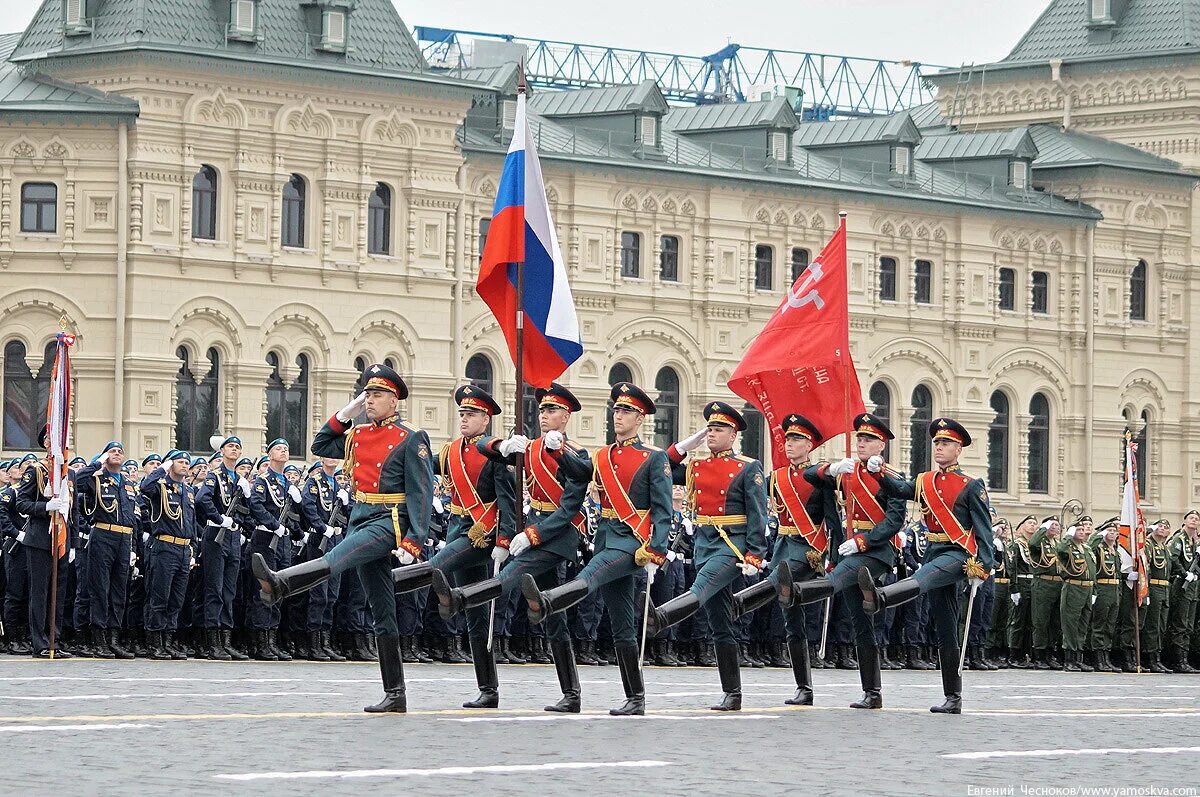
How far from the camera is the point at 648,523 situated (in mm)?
15328

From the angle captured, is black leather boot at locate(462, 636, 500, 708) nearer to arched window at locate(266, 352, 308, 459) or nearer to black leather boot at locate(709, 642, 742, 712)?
black leather boot at locate(709, 642, 742, 712)

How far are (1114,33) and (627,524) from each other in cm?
4318

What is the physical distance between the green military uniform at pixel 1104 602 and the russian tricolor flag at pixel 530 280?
12207 millimetres

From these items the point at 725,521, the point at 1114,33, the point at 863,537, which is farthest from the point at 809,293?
the point at 1114,33

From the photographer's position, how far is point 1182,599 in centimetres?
2811

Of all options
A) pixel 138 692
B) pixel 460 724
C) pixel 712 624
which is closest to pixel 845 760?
pixel 460 724

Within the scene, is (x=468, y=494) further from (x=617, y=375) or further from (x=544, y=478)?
(x=617, y=375)

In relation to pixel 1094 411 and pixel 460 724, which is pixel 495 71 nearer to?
pixel 1094 411

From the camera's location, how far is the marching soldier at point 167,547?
2152cm

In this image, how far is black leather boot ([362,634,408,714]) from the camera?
14.8 metres

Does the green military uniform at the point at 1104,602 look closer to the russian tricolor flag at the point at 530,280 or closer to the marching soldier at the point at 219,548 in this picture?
the marching soldier at the point at 219,548

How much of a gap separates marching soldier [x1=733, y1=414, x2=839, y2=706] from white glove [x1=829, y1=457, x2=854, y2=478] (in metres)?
0.52

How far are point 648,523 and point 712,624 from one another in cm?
111

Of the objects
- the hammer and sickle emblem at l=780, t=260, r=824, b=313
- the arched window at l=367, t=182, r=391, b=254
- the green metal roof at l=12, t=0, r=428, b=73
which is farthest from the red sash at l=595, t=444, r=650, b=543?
the arched window at l=367, t=182, r=391, b=254
